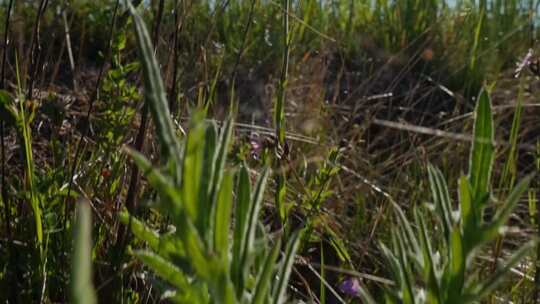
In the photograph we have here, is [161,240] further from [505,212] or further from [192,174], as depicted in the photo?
[505,212]

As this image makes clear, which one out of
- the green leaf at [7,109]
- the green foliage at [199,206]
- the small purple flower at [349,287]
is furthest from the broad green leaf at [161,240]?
the small purple flower at [349,287]

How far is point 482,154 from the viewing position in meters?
0.55

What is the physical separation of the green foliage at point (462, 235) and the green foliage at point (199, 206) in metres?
0.09

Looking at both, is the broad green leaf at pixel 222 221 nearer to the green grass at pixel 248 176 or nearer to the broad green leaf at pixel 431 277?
the green grass at pixel 248 176

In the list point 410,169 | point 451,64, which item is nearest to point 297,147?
point 410,169

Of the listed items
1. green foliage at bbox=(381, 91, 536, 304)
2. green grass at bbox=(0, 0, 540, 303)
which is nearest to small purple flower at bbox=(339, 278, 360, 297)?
green grass at bbox=(0, 0, 540, 303)

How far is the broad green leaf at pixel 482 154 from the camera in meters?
0.54

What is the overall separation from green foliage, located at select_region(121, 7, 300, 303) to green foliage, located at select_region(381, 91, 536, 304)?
3.5 inches

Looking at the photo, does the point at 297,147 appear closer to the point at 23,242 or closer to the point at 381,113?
the point at 381,113

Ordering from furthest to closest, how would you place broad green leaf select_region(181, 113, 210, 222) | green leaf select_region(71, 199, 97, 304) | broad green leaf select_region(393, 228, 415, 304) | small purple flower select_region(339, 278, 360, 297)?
small purple flower select_region(339, 278, 360, 297) → broad green leaf select_region(393, 228, 415, 304) → broad green leaf select_region(181, 113, 210, 222) → green leaf select_region(71, 199, 97, 304)

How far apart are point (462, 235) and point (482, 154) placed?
0.18ft

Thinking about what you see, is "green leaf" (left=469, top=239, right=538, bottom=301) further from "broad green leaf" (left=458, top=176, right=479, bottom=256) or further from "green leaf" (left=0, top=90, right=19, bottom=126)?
"green leaf" (left=0, top=90, right=19, bottom=126)

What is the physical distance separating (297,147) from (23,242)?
35.9 inches

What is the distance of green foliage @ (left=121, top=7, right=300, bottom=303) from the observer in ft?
1.38
